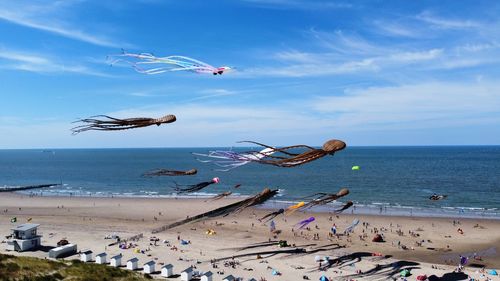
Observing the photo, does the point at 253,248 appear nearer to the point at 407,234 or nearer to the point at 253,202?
the point at 407,234

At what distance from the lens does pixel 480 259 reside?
35.9 metres

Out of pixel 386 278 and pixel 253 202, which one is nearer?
pixel 253 202

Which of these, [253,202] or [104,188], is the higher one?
[253,202]

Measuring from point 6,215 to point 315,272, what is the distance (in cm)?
4704

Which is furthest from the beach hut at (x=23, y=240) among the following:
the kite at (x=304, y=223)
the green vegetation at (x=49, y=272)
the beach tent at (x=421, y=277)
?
the beach tent at (x=421, y=277)

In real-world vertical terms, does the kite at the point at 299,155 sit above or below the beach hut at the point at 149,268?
above

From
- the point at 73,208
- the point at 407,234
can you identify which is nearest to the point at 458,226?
the point at 407,234

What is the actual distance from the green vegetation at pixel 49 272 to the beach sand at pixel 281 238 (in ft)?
31.8

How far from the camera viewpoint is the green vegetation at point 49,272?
18609 mm

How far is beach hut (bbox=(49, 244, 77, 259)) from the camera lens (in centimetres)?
3328

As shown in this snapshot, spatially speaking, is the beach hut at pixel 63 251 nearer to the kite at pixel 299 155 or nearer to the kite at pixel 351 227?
the kite at pixel 351 227

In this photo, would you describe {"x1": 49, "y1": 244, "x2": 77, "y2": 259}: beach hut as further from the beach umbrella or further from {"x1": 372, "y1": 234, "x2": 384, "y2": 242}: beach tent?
{"x1": 372, "y1": 234, "x2": 384, "y2": 242}: beach tent

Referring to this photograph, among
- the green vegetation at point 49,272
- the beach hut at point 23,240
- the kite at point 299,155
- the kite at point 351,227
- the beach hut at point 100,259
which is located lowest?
the kite at point 351,227

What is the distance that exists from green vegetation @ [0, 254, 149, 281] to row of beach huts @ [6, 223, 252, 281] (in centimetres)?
626
